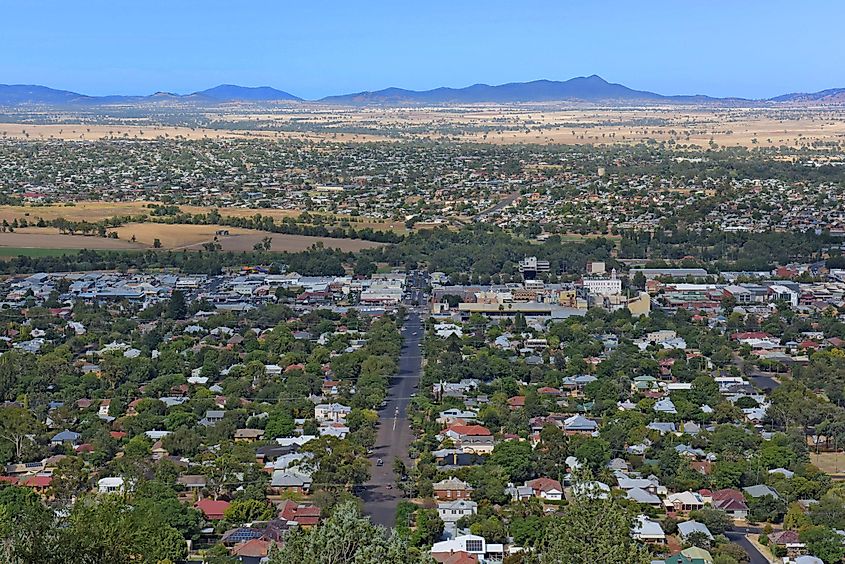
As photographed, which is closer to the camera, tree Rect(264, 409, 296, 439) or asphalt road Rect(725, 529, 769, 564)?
asphalt road Rect(725, 529, 769, 564)

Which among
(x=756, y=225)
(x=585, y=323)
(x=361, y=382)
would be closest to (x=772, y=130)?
(x=756, y=225)

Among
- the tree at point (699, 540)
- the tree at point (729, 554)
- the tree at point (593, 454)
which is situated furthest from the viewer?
the tree at point (593, 454)

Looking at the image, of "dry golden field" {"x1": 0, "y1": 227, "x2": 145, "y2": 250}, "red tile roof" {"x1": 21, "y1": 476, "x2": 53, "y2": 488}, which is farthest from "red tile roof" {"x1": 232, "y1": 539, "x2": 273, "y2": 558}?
"dry golden field" {"x1": 0, "y1": 227, "x2": 145, "y2": 250}

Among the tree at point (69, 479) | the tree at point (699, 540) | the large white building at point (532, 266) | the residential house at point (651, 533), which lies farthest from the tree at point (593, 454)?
the large white building at point (532, 266)

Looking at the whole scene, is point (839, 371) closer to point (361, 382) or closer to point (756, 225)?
point (361, 382)

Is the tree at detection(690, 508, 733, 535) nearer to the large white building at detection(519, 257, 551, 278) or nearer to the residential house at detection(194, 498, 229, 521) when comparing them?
the residential house at detection(194, 498, 229, 521)

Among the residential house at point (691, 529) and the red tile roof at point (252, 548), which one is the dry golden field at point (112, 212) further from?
the red tile roof at point (252, 548)
